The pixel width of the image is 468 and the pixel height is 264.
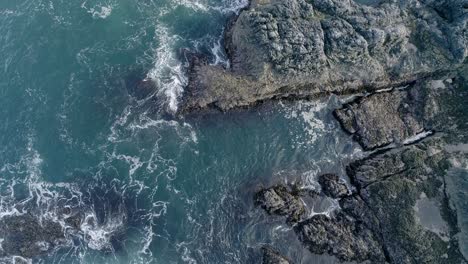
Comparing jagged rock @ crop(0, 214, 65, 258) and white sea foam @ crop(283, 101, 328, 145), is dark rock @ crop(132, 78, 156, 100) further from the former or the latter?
jagged rock @ crop(0, 214, 65, 258)

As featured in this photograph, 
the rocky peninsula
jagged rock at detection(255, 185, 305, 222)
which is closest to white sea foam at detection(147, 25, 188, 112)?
the rocky peninsula

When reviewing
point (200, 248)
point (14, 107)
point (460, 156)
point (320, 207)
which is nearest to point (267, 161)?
point (320, 207)

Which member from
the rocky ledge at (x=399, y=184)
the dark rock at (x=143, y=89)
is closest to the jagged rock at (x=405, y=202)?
the rocky ledge at (x=399, y=184)

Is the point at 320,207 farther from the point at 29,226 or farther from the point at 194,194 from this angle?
the point at 29,226

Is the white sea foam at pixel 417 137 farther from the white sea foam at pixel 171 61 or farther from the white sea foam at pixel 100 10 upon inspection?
the white sea foam at pixel 100 10

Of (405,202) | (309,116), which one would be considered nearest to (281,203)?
(309,116)

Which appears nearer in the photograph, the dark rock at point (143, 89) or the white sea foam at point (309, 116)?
the white sea foam at point (309, 116)

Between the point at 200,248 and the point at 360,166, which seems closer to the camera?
the point at 200,248
